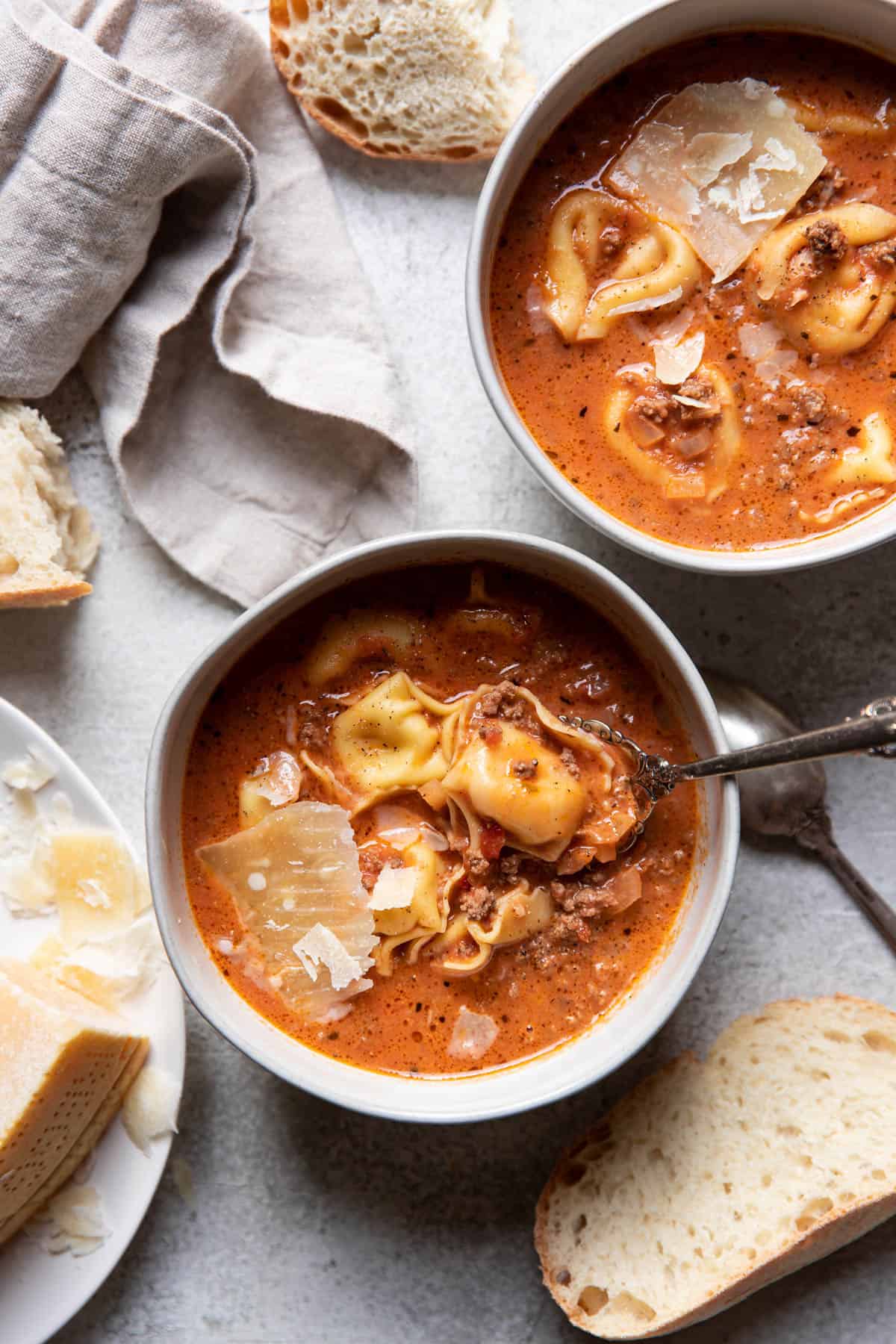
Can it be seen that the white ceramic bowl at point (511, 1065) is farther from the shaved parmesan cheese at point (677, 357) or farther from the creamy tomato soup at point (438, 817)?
the shaved parmesan cheese at point (677, 357)

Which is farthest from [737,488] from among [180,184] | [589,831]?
[180,184]

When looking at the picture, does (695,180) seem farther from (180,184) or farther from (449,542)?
(180,184)

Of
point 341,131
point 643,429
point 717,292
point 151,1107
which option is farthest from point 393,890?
point 341,131

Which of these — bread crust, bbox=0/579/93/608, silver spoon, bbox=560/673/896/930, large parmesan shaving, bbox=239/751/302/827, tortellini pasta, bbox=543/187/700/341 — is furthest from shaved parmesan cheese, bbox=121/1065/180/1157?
tortellini pasta, bbox=543/187/700/341

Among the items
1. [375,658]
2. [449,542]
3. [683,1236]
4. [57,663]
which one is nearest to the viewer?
[449,542]

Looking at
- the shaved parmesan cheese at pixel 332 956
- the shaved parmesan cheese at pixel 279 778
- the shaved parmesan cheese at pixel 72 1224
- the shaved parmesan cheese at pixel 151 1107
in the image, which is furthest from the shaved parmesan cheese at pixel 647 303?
the shaved parmesan cheese at pixel 72 1224

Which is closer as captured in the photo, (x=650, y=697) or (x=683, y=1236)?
(x=650, y=697)
